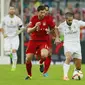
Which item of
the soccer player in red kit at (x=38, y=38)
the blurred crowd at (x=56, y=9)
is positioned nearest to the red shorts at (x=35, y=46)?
the soccer player in red kit at (x=38, y=38)

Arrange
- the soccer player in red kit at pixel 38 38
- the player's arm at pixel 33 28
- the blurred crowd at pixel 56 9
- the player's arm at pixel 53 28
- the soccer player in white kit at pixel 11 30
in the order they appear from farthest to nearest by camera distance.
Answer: the blurred crowd at pixel 56 9
the soccer player in white kit at pixel 11 30
the player's arm at pixel 53 28
the soccer player in red kit at pixel 38 38
the player's arm at pixel 33 28

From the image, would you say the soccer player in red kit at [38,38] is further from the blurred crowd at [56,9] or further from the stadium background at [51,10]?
the blurred crowd at [56,9]

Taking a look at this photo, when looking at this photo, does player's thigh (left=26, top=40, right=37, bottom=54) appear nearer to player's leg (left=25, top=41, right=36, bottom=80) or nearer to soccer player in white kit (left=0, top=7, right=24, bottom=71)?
player's leg (left=25, top=41, right=36, bottom=80)

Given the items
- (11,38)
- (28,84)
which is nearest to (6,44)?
(11,38)

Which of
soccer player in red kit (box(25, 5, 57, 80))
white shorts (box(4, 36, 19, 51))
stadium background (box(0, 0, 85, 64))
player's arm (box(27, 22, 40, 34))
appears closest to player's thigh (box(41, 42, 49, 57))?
soccer player in red kit (box(25, 5, 57, 80))

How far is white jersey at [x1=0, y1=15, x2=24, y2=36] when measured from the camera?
63.6 ft

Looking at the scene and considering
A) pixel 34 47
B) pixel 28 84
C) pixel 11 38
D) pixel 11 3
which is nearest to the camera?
pixel 28 84

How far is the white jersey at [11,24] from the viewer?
19.4 m

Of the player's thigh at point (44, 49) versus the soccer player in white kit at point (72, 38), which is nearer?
the player's thigh at point (44, 49)

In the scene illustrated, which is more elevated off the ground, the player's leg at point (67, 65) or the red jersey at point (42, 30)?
the red jersey at point (42, 30)

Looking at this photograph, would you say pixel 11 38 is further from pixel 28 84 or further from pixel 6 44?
pixel 28 84

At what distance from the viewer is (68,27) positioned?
1426 cm

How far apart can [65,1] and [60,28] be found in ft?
Result: 35.0

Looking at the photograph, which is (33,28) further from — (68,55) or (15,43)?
(15,43)
